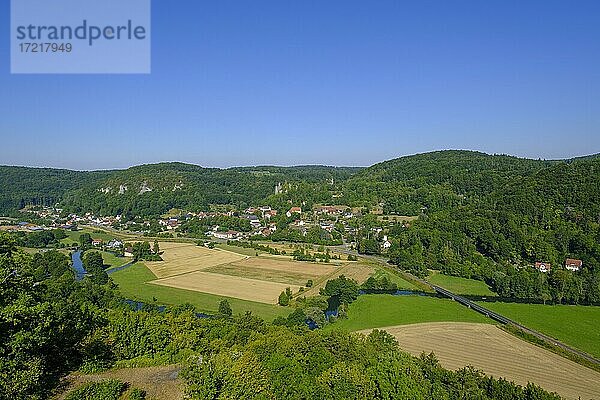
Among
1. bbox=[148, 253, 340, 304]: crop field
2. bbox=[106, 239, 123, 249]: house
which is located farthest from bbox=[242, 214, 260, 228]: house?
bbox=[148, 253, 340, 304]: crop field

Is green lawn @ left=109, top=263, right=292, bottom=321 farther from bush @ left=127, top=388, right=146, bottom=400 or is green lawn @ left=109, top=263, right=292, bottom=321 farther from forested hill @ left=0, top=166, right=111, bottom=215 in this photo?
forested hill @ left=0, top=166, right=111, bottom=215

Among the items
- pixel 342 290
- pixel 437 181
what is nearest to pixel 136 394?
pixel 342 290

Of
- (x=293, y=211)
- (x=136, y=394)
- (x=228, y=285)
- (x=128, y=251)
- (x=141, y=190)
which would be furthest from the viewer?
(x=141, y=190)

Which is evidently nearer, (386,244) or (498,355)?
(498,355)

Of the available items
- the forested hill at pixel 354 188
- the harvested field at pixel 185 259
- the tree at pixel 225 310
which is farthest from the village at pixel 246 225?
the tree at pixel 225 310

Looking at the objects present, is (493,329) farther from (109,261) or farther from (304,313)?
(109,261)

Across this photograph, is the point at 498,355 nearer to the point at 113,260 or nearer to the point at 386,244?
the point at 386,244
